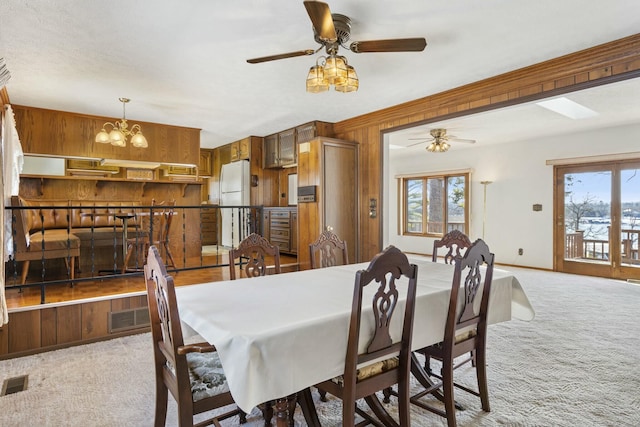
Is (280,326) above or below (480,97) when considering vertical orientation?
below

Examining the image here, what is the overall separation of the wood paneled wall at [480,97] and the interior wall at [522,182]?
1.66 metres

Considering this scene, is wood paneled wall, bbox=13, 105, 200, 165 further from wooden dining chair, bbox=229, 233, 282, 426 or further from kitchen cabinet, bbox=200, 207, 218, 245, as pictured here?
wooden dining chair, bbox=229, 233, 282, 426

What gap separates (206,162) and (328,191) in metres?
4.44

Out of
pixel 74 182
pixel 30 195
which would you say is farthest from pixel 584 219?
pixel 30 195

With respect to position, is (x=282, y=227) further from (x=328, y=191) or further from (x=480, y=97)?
(x=480, y=97)

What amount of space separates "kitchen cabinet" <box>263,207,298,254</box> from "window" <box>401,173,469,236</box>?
384 centimetres

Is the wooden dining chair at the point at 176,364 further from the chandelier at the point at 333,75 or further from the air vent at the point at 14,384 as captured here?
the chandelier at the point at 333,75

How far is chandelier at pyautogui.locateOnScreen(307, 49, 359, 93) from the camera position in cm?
243

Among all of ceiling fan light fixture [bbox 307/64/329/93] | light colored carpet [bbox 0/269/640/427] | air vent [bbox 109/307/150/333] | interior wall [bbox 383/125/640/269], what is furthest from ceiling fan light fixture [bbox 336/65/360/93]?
interior wall [bbox 383/125/640/269]

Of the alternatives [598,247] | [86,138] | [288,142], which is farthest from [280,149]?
[598,247]

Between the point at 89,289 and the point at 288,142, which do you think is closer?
the point at 89,289

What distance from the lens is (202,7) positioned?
7.72 feet

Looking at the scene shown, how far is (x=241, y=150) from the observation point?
7.20m

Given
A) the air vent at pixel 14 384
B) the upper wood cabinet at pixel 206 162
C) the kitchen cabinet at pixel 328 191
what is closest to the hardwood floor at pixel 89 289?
the air vent at pixel 14 384
